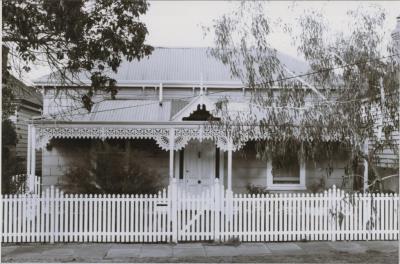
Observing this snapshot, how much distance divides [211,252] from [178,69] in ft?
27.1

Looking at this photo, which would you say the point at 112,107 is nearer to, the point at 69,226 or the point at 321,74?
the point at 69,226

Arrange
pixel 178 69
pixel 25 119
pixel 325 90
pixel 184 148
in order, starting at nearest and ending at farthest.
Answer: pixel 325 90
pixel 184 148
pixel 178 69
pixel 25 119

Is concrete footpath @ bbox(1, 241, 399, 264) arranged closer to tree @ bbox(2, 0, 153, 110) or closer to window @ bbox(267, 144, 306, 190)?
tree @ bbox(2, 0, 153, 110)

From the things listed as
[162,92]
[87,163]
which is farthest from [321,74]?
[162,92]

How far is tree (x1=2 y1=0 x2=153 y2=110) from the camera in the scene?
853cm

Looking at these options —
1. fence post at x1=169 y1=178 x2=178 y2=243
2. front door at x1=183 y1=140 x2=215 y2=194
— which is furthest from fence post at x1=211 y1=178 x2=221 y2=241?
front door at x1=183 y1=140 x2=215 y2=194

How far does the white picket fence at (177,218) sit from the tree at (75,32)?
7.88ft

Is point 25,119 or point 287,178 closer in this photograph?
point 287,178

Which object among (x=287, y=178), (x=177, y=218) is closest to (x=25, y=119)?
(x=287, y=178)

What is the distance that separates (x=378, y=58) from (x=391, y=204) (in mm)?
4391

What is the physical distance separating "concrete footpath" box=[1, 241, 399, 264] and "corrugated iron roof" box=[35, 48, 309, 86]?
6.41m

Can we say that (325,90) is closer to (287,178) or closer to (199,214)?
(199,214)

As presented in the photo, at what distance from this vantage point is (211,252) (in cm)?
1027

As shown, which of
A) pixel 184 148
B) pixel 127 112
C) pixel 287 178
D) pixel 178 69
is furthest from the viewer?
pixel 178 69
